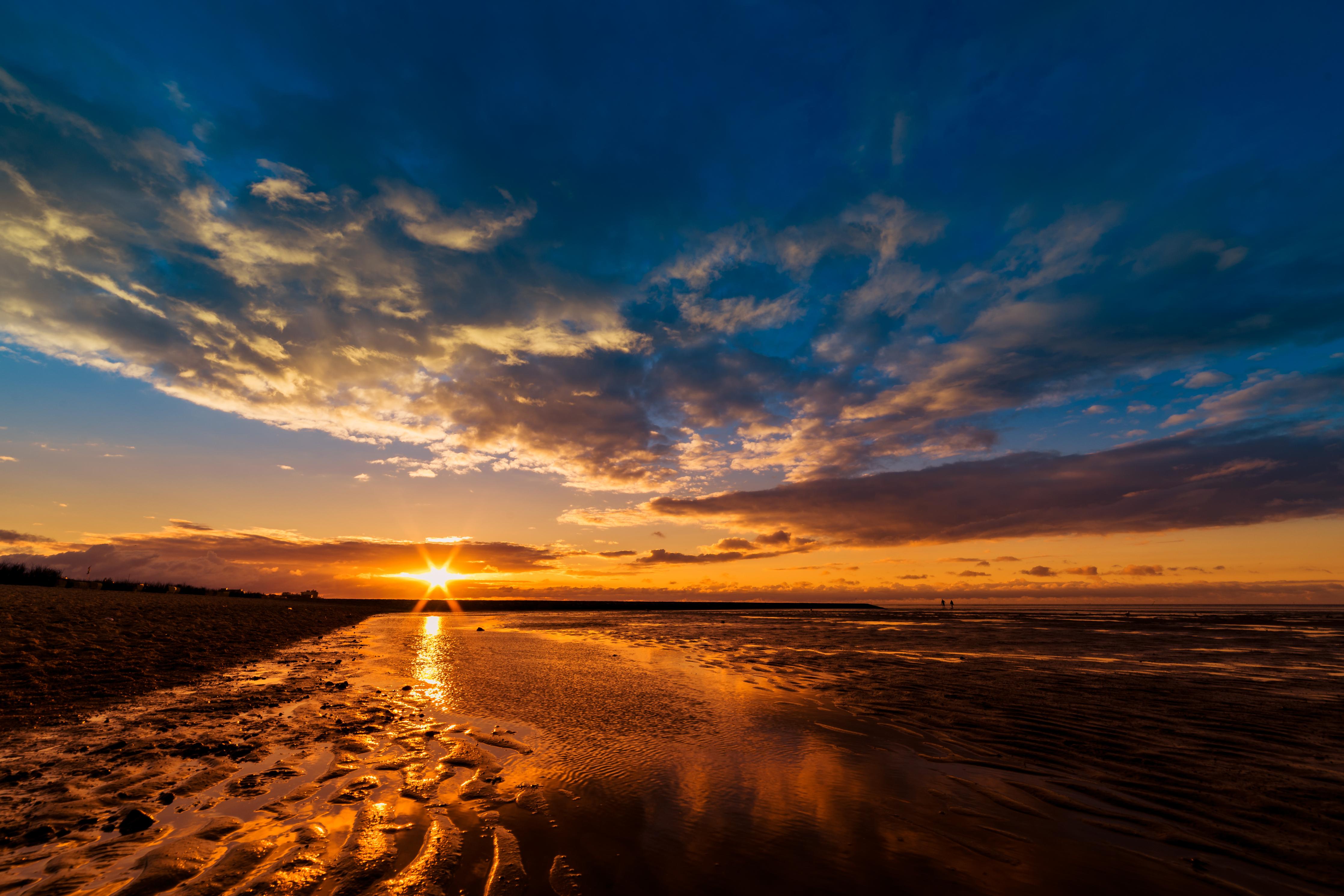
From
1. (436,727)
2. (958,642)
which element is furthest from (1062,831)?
(958,642)

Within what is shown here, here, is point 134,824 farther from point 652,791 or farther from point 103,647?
point 103,647

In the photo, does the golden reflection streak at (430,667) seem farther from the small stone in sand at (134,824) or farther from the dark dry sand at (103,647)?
the small stone in sand at (134,824)

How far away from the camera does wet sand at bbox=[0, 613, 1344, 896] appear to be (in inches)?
204

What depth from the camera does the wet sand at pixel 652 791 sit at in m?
5.18

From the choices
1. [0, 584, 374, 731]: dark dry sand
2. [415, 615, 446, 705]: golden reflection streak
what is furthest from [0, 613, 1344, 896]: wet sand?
[0, 584, 374, 731]: dark dry sand

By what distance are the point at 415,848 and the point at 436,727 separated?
6.07 metres

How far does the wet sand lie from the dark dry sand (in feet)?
4.89

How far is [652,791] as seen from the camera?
761 cm

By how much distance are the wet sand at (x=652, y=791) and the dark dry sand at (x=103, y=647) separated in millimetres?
1491

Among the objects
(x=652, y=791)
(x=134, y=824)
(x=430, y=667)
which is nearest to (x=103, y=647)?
(x=430, y=667)

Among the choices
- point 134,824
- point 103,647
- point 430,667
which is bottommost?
point 430,667

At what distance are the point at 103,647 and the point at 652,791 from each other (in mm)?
21244

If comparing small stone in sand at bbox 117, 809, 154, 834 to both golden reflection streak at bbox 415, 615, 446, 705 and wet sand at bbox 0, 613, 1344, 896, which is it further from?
golden reflection streak at bbox 415, 615, 446, 705

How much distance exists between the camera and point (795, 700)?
47.8 ft
